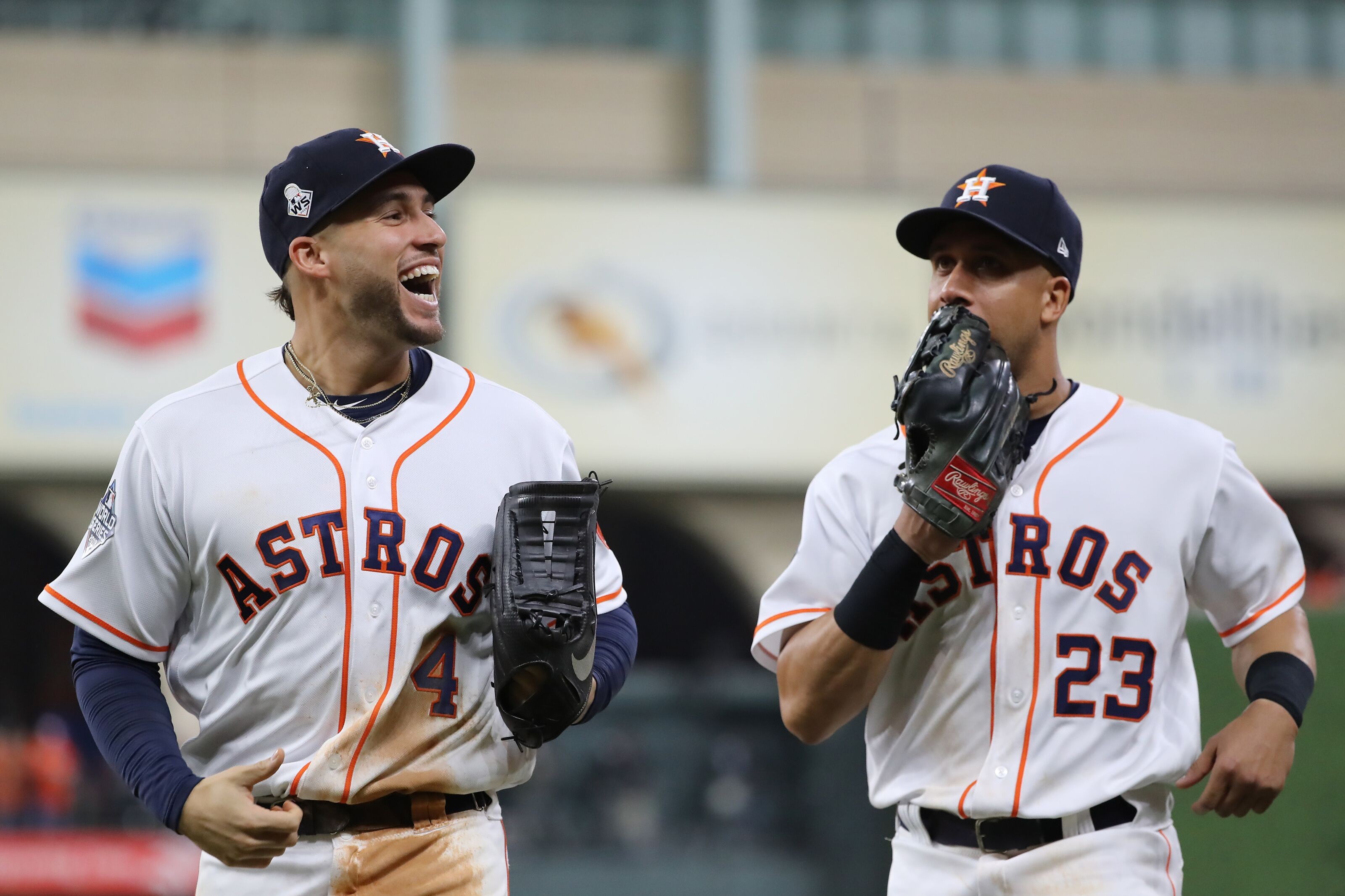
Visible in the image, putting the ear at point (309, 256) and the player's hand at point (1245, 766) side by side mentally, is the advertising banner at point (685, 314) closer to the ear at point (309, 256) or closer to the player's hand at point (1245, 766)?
the ear at point (309, 256)

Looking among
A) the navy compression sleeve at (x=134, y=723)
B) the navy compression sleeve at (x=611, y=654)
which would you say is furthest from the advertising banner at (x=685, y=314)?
the navy compression sleeve at (x=134, y=723)

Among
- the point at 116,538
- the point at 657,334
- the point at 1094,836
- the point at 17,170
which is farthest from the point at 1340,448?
the point at 116,538

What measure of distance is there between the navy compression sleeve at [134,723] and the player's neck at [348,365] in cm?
58

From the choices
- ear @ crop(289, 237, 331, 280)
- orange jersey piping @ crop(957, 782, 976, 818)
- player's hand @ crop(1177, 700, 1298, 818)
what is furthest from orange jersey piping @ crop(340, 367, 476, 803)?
player's hand @ crop(1177, 700, 1298, 818)

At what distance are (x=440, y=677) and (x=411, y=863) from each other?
31cm

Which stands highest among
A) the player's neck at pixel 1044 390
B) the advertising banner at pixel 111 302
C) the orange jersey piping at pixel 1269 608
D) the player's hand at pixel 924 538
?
the player's neck at pixel 1044 390

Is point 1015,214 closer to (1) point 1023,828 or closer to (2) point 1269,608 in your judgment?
(2) point 1269,608

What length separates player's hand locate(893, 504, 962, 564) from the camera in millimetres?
2756

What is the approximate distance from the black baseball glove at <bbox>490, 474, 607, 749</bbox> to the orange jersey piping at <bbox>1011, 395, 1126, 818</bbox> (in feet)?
2.49

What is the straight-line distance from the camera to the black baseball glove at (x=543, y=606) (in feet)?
8.81

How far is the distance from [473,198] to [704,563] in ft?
14.2

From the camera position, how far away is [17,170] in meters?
11.3

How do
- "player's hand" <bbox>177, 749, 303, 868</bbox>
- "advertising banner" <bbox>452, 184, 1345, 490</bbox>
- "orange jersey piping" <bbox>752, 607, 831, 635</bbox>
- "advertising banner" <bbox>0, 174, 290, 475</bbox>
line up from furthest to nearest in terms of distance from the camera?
"advertising banner" <bbox>452, 184, 1345, 490</bbox>
"advertising banner" <bbox>0, 174, 290, 475</bbox>
"orange jersey piping" <bbox>752, 607, 831, 635</bbox>
"player's hand" <bbox>177, 749, 303, 868</bbox>

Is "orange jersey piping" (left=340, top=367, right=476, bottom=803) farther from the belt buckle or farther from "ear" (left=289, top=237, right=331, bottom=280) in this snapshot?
the belt buckle
